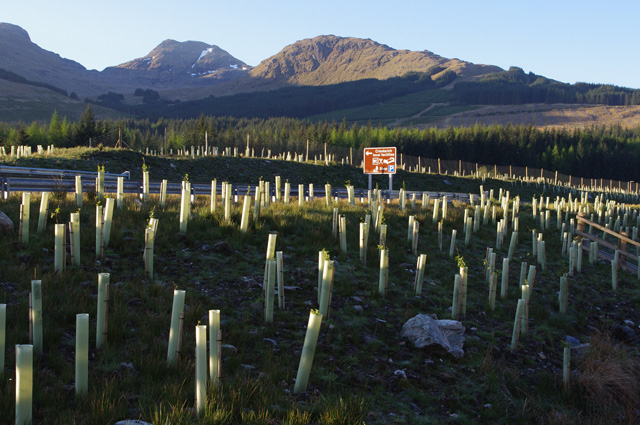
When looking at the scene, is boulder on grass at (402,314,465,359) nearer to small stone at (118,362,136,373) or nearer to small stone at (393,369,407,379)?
small stone at (393,369,407,379)

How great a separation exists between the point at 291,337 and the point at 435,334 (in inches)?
89.2

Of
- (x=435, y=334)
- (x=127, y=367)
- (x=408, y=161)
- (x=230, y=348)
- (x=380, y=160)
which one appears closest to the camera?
(x=127, y=367)

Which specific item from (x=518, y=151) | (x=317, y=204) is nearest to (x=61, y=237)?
(x=317, y=204)

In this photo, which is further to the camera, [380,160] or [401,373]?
[380,160]

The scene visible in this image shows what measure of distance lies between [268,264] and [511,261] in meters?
9.76

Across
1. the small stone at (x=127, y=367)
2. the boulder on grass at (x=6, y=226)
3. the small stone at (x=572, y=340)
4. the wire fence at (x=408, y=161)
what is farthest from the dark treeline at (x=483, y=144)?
the small stone at (x=127, y=367)

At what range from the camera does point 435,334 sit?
7719 mm

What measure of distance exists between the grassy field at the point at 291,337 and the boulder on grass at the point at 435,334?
0.46ft

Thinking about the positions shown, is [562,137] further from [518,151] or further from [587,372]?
[587,372]

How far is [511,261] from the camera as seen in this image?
1490 centimetres

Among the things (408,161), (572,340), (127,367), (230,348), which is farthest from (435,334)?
(408,161)

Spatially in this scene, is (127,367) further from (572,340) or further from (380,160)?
Result: (380,160)

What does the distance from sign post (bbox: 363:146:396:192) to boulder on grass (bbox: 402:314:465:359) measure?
1834cm

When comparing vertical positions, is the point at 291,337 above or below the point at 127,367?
below
